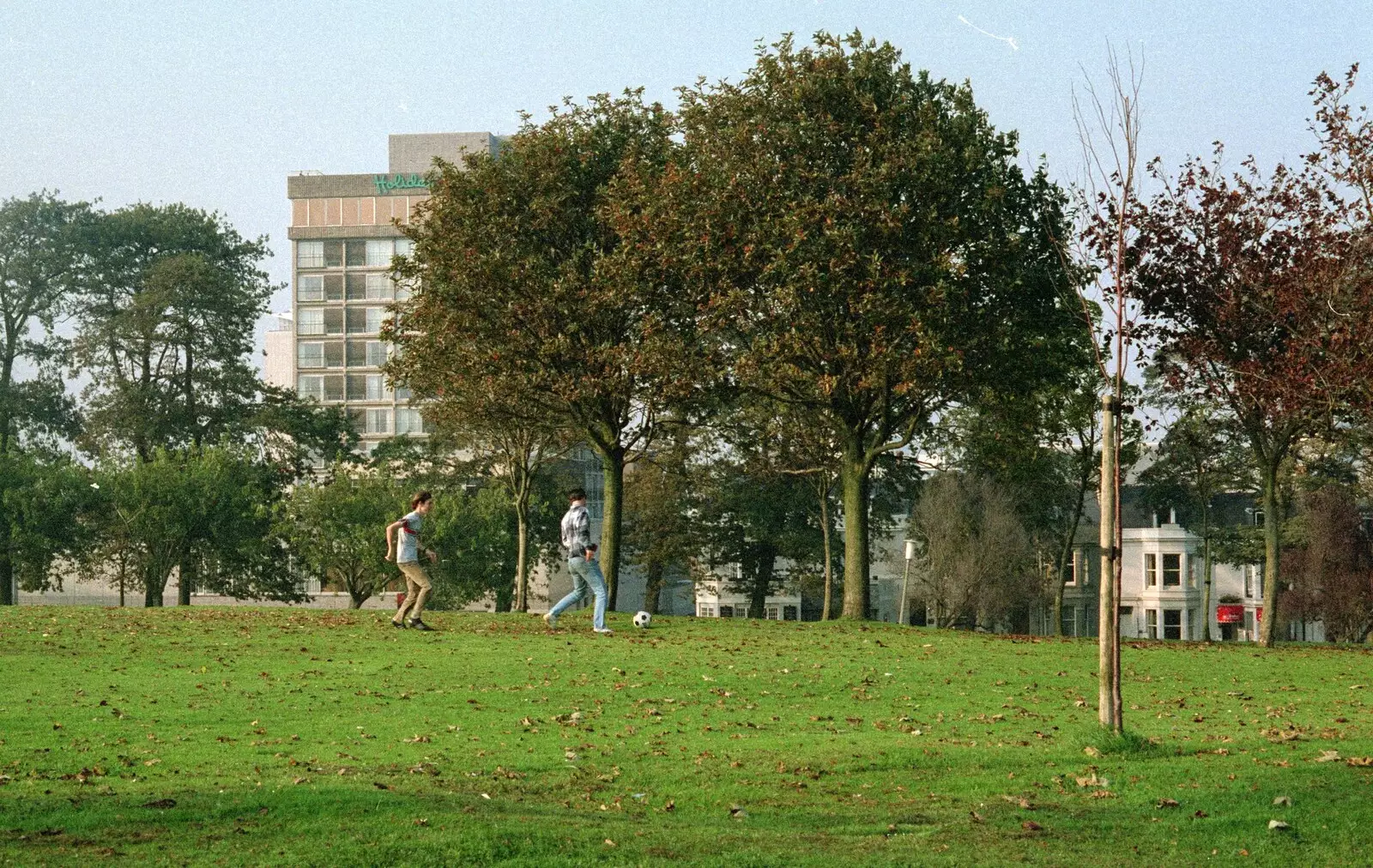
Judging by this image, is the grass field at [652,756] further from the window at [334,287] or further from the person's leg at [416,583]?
the window at [334,287]

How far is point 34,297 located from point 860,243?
57177mm

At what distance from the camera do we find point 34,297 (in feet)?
243

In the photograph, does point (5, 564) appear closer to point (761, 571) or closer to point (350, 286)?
point (761, 571)

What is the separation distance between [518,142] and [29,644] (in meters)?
17.6

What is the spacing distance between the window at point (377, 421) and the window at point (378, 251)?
13694 millimetres

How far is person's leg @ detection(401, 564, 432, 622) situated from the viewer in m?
25.1

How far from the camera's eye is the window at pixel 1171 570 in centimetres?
10231

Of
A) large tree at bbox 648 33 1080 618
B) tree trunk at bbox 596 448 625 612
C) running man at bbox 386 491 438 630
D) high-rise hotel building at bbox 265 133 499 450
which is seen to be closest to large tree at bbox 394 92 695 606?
tree trunk at bbox 596 448 625 612

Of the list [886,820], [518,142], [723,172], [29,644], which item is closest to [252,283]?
[518,142]

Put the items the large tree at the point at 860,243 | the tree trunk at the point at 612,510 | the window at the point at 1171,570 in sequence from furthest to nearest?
the window at the point at 1171,570, the tree trunk at the point at 612,510, the large tree at the point at 860,243

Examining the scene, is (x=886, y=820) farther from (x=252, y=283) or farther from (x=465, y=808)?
(x=252, y=283)

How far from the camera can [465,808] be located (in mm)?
10297

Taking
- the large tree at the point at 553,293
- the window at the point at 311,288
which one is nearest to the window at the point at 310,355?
the window at the point at 311,288

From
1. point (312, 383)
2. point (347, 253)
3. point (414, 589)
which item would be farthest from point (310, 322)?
point (414, 589)
